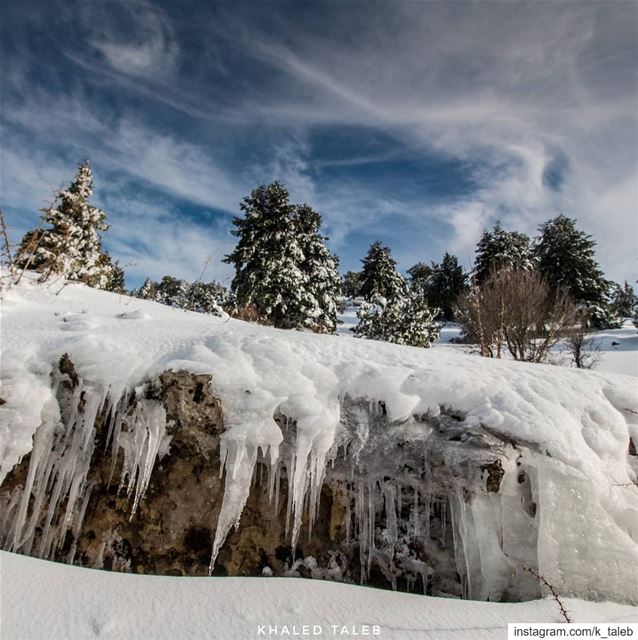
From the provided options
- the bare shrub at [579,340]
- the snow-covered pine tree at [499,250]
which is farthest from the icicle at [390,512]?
the snow-covered pine tree at [499,250]

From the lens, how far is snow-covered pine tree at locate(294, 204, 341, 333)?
1711 centimetres

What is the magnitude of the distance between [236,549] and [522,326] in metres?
15.3

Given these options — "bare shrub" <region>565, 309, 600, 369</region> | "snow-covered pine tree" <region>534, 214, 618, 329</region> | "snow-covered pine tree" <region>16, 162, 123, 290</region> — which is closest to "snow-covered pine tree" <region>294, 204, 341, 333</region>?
"snow-covered pine tree" <region>16, 162, 123, 290</region>

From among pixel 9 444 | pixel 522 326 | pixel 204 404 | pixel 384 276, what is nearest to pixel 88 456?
pixel 9 444

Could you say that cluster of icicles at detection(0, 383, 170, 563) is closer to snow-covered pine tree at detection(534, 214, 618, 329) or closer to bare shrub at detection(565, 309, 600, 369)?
bare shrub at detection(565, 309, 600, 369)

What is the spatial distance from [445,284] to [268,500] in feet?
126

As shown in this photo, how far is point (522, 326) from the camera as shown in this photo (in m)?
15.0

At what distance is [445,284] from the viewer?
126 feet

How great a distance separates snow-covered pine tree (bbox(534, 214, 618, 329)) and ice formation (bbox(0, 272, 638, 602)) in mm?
27795

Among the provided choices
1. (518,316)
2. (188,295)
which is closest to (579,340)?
(518,316)

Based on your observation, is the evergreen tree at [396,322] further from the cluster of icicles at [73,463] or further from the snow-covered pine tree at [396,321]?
the cluster of icicles at [73,463]

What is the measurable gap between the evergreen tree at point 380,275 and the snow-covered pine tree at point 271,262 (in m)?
9.57

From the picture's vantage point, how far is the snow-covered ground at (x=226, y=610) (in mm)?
1834

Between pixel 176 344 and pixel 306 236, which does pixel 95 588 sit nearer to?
pixel 176 344
